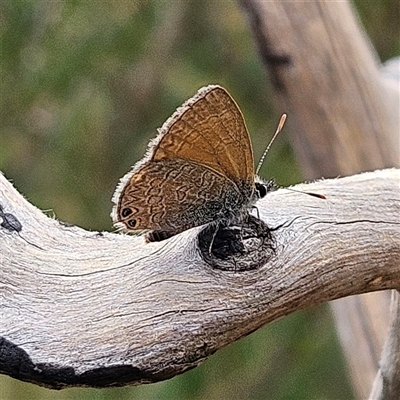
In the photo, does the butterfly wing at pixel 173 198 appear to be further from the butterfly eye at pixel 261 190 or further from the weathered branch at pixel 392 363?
the weathered branch at pixel 392 363

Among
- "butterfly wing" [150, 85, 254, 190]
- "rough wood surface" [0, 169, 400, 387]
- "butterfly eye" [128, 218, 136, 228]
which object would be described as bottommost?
"rough wood surface" [0, 169, 400, 387]

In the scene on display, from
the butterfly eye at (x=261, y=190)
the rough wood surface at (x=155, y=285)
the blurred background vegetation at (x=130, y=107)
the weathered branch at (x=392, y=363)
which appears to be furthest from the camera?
the blurred background vegetation at (x=130, y=107)

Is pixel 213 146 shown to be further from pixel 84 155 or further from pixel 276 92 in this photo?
pixel 84 155

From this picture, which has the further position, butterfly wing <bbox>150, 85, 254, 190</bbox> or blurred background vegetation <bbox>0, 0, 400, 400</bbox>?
blurred background vegetation <bbox>0, 0, 400, 400</bbox>

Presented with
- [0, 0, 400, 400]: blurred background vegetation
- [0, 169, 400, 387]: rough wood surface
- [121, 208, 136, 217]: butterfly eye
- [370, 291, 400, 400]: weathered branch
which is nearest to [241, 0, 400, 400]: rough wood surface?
[0, 0, 400, 400]: blurred background vegetation

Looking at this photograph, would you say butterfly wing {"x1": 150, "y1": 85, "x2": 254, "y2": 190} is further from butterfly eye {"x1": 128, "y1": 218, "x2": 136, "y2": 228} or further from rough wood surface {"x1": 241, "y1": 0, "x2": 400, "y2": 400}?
rough wood surface {"x1": 241, "y1": 0, "x2": 400, "y2": 400}

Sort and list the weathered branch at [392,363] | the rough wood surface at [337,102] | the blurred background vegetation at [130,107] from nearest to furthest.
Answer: the weathered branch at [392,363] → the rough wood surface at [337,102] → the blurred background vegetation at [130,107]

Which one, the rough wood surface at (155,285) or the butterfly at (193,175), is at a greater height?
the butterfly at (193,175)

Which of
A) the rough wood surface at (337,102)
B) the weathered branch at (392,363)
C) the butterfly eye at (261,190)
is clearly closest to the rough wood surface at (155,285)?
the butterfly eye at (261,190)
